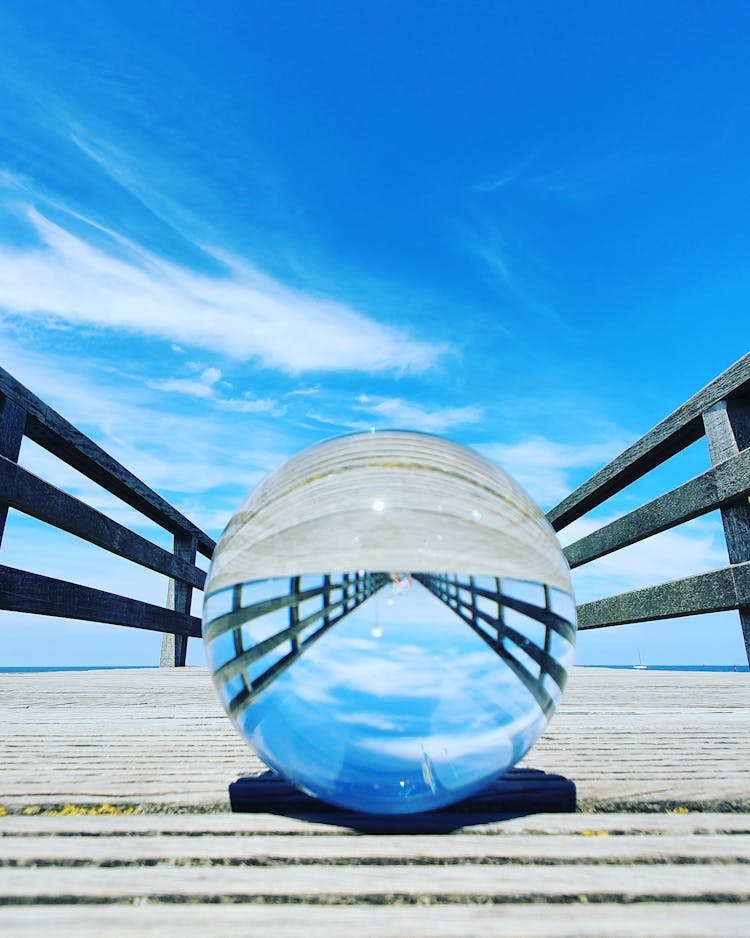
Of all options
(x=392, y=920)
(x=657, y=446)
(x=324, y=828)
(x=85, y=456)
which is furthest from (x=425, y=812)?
Answer: (x=657, y=446)

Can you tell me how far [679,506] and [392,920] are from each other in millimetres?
4095

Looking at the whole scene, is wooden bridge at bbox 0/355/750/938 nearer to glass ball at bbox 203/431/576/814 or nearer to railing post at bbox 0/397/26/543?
glass ball at bbox 203/431/576/814

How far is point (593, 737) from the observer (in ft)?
5.44

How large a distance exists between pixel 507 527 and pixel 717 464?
341cm

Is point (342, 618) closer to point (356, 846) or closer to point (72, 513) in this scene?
point (356, 846)

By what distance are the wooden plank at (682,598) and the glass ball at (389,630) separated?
2993 mm

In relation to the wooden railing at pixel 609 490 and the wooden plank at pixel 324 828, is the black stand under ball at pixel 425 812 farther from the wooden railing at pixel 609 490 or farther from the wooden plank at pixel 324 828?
the wooden railing at pixel 609 490

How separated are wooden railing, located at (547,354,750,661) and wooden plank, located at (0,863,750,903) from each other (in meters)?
3.10

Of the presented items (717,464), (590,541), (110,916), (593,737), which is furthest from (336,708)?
(590,541)

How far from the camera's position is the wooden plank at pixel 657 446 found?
11.7 feet

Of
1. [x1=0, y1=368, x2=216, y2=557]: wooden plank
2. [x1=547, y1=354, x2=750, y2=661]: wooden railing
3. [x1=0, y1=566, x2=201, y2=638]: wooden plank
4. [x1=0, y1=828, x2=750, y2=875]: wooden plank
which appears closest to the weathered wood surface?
[x1=0, y1=828, x2=750, y2=875]: wooden plank

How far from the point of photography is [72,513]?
3760mm

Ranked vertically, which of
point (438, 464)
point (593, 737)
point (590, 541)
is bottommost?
point (593, 737)

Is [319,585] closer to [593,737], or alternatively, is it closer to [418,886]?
[418,886]
